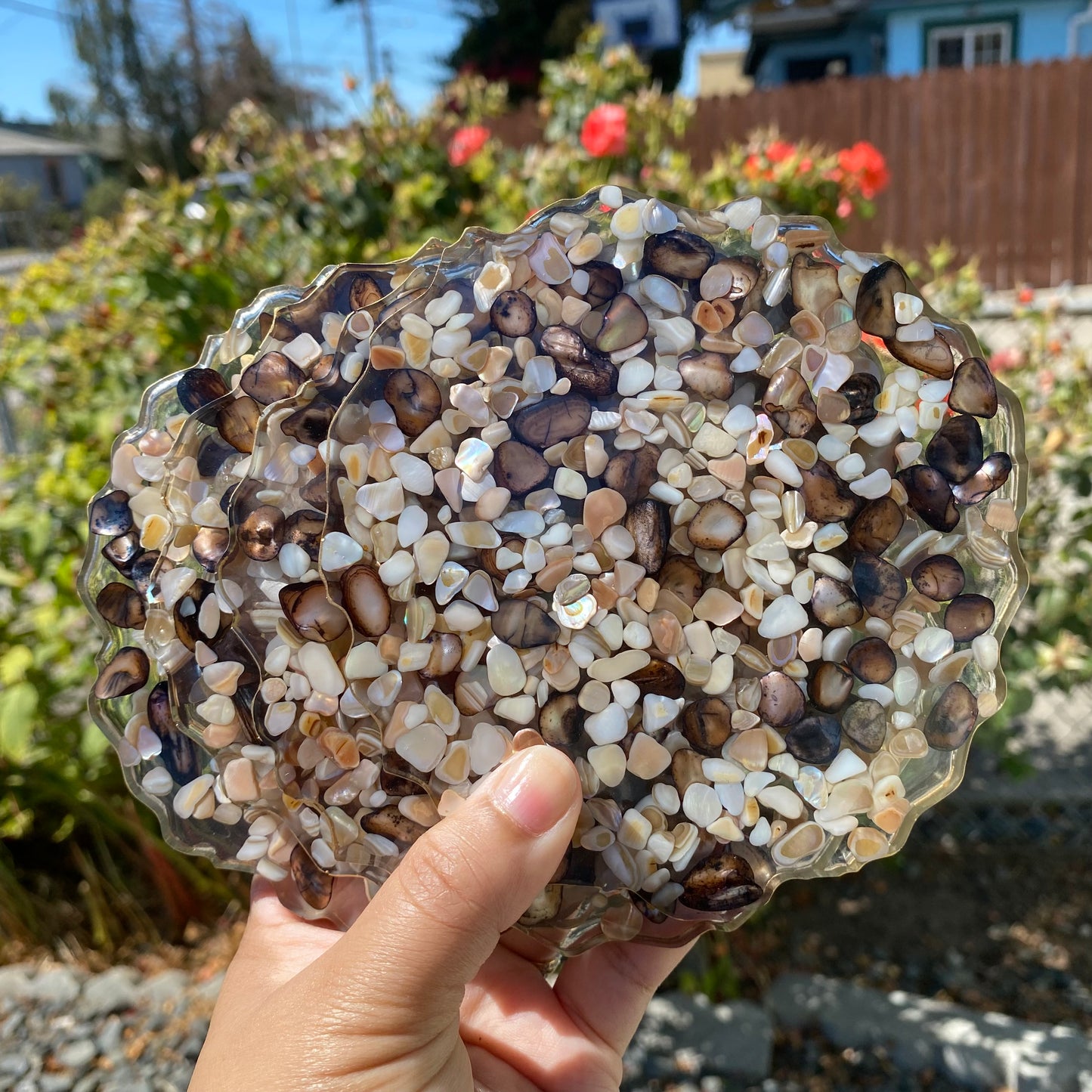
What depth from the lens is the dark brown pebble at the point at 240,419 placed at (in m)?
0.72

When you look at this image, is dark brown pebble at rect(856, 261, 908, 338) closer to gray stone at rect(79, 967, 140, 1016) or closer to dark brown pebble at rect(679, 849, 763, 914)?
dark brown pebble at rect(679, 849, 763, 914)

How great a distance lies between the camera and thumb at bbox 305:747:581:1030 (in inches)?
26.5

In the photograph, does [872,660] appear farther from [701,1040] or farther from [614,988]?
[701,1040]

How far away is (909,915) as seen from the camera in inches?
80.0

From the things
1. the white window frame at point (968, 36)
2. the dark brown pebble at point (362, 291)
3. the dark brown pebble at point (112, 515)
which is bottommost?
the dark brown pebble at point (112, 515)

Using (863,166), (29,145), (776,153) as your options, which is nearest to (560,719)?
(776,153)

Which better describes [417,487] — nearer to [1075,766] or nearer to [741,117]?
[1075,766]

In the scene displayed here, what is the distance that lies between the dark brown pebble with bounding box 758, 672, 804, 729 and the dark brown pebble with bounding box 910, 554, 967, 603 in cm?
13

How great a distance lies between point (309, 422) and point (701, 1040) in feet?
4.76

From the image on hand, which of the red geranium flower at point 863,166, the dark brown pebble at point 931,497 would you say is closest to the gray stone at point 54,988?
the dark brown pebble at point 931,497

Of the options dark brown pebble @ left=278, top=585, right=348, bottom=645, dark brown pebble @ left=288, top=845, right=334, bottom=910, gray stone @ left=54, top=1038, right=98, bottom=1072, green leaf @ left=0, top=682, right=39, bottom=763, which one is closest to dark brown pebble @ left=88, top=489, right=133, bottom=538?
dark brown pebble @ left=278, top=585, right=348, bottom=645

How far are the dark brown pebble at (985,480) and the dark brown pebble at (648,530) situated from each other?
24cm

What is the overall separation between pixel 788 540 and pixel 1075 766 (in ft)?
7.39

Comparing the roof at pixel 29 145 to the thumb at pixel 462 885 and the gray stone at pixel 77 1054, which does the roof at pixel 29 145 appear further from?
the thumb at pixel 462 885
